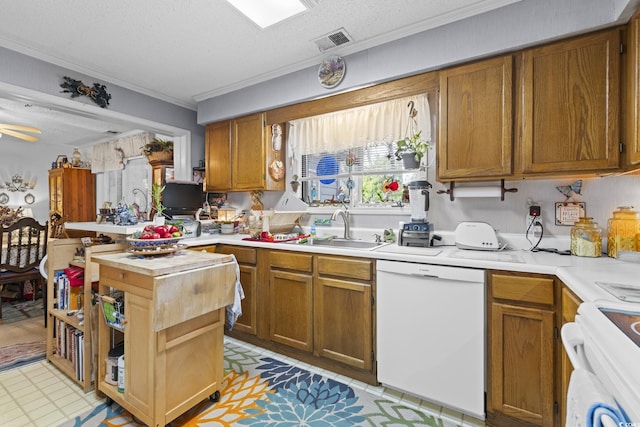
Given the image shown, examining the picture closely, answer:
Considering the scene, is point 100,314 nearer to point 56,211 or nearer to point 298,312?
point 298,312

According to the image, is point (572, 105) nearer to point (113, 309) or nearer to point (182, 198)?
point (113, 309)

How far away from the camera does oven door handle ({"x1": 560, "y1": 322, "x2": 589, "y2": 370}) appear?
0.83 meters

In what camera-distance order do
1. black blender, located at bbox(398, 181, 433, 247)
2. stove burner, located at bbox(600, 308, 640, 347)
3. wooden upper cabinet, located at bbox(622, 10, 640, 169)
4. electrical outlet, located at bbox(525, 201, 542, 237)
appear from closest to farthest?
stove burner, located at bbox(600, 308, 640, 347)
wooden upper cabinet, located at bbox(622, 10, 640, 169)
electrical outlet, located at bbox(525, 201, 542, 237)
black blender, located at bbox(398, 181, 433, 247)

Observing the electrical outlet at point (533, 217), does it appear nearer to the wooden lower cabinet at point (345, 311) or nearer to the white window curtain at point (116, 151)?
the wooden lower cabinet at point (345, 311)

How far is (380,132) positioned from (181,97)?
2.39 metres

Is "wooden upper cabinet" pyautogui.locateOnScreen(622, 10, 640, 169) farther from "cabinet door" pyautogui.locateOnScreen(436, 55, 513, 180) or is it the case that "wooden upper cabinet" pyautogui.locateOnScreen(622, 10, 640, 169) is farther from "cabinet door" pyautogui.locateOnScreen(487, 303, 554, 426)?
"cabinet door" pyautogui.locateOnScreen(487, 303, 554, 426)

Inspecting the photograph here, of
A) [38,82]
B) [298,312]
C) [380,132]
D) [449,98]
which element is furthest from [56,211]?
[449,98]

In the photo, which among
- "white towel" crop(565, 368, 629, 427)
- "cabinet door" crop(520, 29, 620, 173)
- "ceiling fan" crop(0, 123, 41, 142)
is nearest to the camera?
"white towel" crop(565, 368, 629, 427)

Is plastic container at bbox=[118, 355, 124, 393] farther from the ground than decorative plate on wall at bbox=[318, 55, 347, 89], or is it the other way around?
decorative plate on wall at bbox=[318, 55, 347, 89]

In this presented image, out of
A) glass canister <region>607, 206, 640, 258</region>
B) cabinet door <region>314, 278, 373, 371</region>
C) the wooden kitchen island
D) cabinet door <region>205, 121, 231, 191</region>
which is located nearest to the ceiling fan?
cabinet door <region>205, 121, 231, 191</region>

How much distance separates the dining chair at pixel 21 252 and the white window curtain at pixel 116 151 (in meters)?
2.00

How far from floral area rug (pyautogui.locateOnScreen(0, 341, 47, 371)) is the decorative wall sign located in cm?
221

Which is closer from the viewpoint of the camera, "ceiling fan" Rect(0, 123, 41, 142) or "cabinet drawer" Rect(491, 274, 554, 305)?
"cabinet drawer" Rect(491, 274, 554, 305)

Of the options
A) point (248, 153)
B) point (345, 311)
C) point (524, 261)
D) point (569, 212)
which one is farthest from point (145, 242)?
point (569, 212)
